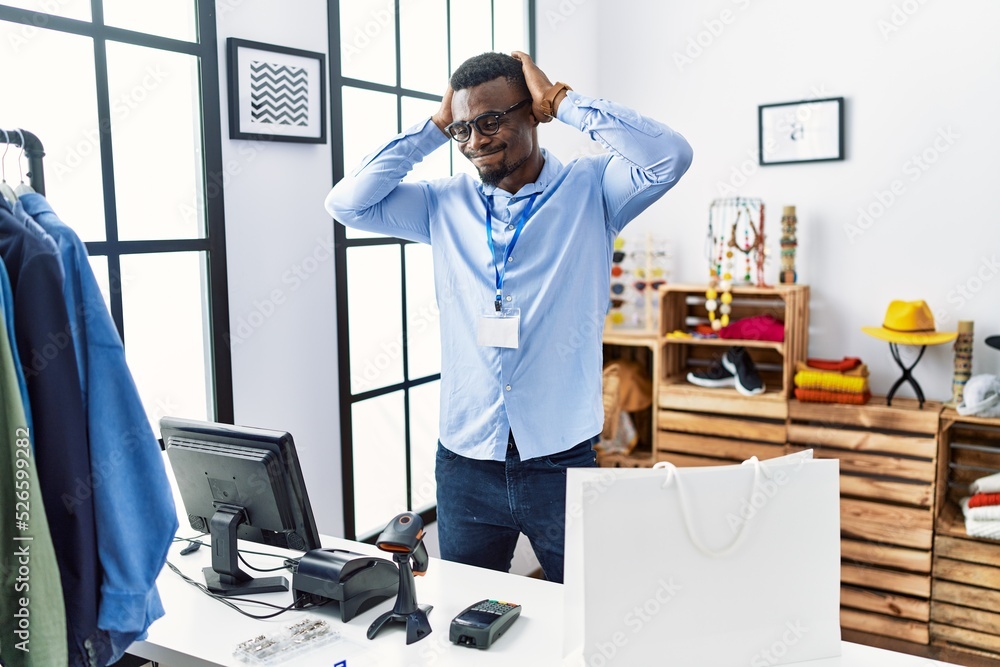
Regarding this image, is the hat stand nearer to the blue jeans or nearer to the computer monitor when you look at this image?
the blue jeans

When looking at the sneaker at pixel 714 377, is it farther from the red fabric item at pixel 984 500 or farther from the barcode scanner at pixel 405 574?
the barcode scanner at pixel 405 574

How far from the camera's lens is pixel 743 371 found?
3.54 m

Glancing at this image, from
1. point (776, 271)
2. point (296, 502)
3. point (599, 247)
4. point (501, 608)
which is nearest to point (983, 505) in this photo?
point (776, 271)

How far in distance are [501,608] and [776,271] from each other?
2693 millimetres

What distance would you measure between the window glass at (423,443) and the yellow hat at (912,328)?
5.88 ft

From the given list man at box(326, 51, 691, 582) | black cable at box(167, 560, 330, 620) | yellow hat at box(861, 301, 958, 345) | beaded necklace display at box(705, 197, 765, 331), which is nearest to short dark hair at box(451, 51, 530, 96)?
man at box(326, 51, 691, 582)

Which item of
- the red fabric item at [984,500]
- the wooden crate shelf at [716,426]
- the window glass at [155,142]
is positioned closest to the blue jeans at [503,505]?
the window glass at [155,142]

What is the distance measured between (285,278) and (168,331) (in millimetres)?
381

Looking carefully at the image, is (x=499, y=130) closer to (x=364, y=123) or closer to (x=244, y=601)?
(x=364, y=123)

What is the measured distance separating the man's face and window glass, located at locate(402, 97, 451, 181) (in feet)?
3.30

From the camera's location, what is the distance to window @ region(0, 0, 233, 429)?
198 cm

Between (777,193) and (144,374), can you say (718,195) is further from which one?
(144,374)

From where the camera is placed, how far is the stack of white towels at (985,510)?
301 centimetres

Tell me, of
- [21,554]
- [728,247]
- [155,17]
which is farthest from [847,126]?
[21,554]
